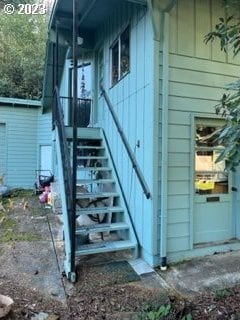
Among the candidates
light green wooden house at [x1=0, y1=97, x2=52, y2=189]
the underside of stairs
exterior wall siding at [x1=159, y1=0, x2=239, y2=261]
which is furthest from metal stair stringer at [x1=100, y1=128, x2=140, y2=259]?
light green wooden house at [x1=0, y1=97, x2=52, y2=189]

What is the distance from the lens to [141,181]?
4.52 m

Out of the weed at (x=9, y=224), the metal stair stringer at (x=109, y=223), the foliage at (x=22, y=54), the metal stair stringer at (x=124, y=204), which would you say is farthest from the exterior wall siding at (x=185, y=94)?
the foliage at (x=22, y=54)

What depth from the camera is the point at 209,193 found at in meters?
4.88

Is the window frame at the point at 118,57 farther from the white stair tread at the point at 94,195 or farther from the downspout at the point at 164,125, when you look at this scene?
the white stair tread at the point at 94,195

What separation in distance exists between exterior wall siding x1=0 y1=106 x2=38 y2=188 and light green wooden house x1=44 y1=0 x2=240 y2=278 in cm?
911

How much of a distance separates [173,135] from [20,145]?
10537mm

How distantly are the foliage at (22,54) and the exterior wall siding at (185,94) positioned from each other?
16567 mm

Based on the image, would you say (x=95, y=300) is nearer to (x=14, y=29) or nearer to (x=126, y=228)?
(x=126, y=228)

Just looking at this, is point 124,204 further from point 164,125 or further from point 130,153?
point 164,125

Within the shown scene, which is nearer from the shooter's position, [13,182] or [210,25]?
[210,25]

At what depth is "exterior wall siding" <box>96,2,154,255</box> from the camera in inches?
173

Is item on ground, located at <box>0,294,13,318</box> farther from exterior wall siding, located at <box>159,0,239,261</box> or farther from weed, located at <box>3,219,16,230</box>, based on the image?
weed, located at <box>3,219,16,230</box>

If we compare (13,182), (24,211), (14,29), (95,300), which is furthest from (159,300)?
(14,29)

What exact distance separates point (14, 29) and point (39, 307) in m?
22.0
